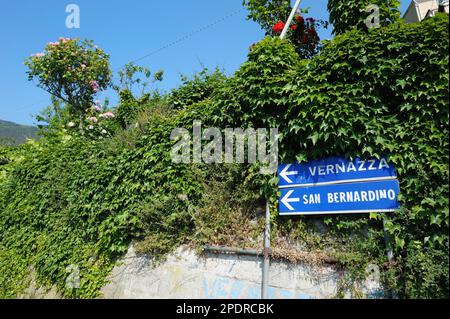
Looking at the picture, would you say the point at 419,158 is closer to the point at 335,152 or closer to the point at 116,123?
the point at 335,152

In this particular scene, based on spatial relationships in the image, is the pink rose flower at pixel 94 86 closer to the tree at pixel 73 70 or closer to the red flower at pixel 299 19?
the tree at pixel 73 70

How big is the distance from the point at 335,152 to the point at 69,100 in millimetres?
11025

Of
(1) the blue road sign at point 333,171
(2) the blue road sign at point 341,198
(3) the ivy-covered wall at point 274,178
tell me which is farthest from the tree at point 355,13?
(2) the blue road sign at point 341,198

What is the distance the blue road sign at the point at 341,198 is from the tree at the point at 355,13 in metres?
2.70

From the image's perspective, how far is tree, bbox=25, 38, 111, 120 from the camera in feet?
35.7

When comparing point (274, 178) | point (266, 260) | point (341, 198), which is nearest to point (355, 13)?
point (274, 178)

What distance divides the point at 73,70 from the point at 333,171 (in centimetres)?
1048

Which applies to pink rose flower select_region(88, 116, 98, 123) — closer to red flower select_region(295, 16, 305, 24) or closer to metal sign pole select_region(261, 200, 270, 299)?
red flower select_region(295, 16, 305, 24)

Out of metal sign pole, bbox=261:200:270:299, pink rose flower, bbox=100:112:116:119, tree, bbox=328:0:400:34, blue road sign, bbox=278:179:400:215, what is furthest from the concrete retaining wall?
pink rose flower, bbox=100:112:116:119

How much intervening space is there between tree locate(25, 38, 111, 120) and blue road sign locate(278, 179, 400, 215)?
9.15 metres

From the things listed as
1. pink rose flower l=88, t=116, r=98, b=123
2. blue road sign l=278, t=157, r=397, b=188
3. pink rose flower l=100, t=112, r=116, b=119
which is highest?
pink rose flower l=100, t=112, r=116, b=119

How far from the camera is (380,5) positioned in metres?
5.00

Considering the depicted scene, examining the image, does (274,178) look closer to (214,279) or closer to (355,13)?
(214,279)

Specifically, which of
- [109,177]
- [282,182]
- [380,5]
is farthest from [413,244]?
[109,177]
